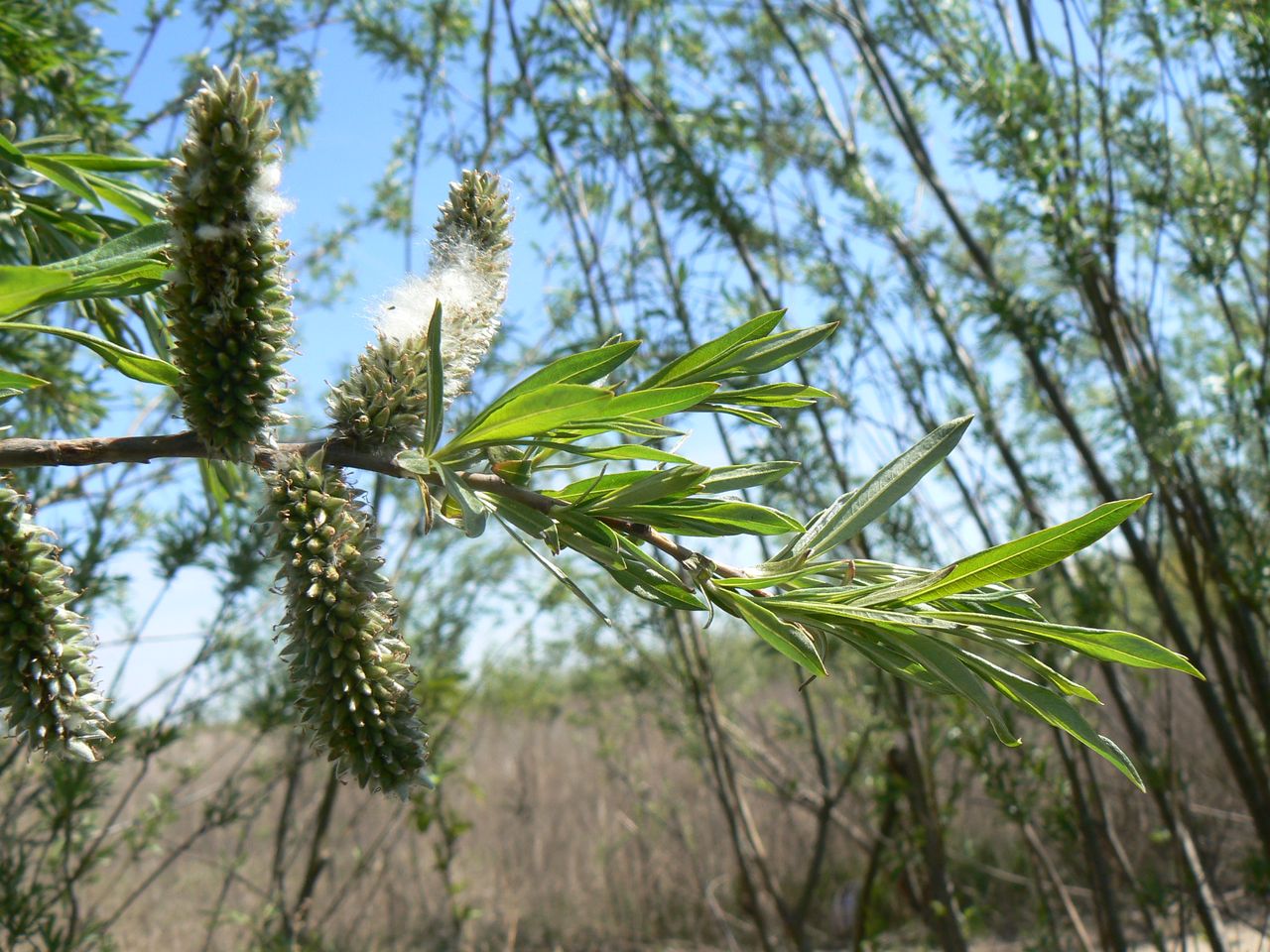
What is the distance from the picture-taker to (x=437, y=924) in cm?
545

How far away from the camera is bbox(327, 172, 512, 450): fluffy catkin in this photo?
0.57 m

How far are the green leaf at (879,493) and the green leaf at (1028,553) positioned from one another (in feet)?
0.19

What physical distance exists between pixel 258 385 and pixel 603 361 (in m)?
0.20

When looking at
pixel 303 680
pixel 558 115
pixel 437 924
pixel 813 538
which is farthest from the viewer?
pixel 437 924

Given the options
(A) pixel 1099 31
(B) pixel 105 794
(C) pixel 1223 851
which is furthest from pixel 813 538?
(C) pixel 1223 851

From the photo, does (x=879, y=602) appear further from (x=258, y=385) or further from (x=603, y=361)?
(x=258, y=385)

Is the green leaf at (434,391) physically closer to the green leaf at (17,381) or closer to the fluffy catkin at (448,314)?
the fluffy catkin at (448,314)

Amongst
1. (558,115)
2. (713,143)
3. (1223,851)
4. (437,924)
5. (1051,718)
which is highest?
(558,115)

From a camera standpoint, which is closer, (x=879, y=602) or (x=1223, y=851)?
(x=879, y=602)

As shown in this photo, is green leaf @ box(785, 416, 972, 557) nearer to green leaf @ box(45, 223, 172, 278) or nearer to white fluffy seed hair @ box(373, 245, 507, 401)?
white fluffy seed hair @ box(373, 245, 507, 401)

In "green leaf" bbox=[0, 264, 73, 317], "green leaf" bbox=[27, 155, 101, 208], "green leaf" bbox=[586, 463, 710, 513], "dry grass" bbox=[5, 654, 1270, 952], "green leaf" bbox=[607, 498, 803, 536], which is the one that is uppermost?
"green leaf" bbox=[27, 155, 101, 208]

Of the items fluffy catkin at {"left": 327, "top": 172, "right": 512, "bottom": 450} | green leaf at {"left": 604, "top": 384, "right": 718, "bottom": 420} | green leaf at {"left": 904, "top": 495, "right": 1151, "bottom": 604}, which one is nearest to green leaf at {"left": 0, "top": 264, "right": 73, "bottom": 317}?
fluffy catkin at {"left": 327, "top": 172, "right": 512, "bottom": 450}

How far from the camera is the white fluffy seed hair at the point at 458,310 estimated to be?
606mm

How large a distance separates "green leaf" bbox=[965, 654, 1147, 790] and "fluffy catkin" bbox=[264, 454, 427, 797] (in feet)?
1.08
